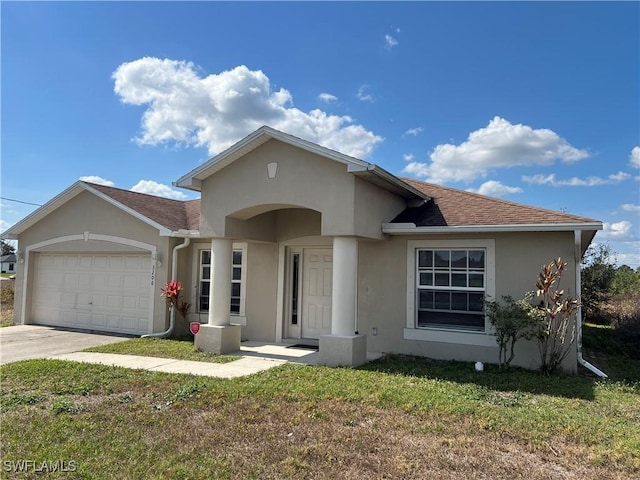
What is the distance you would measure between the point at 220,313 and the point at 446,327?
514 centimetres

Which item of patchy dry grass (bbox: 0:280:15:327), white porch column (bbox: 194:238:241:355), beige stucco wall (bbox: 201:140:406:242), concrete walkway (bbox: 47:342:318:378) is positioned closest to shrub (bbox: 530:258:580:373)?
beige stucco wall (bbox: 201:140:406:242)

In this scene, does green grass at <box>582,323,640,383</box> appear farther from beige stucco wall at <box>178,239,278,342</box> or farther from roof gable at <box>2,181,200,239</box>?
roof gable at <box>2,181,200,239</box>

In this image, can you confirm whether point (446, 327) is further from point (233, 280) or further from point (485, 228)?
point (233, 280)

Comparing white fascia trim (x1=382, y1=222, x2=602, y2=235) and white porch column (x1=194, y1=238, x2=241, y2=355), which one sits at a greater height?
white fascia trim (x1=382, y1=222, x2=602, y2=235)

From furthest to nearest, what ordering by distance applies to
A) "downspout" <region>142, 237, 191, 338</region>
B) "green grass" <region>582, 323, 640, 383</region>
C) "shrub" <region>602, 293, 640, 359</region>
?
"downspout" <region>142, 237, 191, 338</region>, "shrub" <region>602, 293, 640, 359</region>, "green grass" <region>582, 323, 640, 383</region>

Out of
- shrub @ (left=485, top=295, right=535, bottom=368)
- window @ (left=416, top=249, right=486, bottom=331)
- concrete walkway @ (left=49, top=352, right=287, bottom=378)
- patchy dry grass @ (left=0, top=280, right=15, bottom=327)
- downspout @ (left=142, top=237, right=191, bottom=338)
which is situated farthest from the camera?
patchy dry grass @ (left=0, top=280, right=15, bottom=327)

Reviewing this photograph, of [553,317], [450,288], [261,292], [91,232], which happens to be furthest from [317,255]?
[91,232]

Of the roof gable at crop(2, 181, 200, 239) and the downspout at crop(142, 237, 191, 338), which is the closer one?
the downspout at crop(142, 237, 191, 338)

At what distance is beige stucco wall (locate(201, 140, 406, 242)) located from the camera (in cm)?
893

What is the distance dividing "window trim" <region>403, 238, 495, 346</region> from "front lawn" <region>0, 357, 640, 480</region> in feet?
4.22

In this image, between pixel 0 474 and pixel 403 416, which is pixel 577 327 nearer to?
pixel 403 416

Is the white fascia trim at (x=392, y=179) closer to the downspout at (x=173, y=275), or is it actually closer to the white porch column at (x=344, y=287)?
the white porch column at (x=344, y=287)

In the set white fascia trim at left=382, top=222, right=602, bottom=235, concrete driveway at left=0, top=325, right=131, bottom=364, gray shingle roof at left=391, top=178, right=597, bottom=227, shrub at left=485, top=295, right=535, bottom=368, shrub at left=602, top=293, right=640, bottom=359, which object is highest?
gray shingle roof at left=391, top=178, right=597, bottom=227

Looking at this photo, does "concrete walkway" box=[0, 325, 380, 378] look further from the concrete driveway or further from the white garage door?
the white garage door
